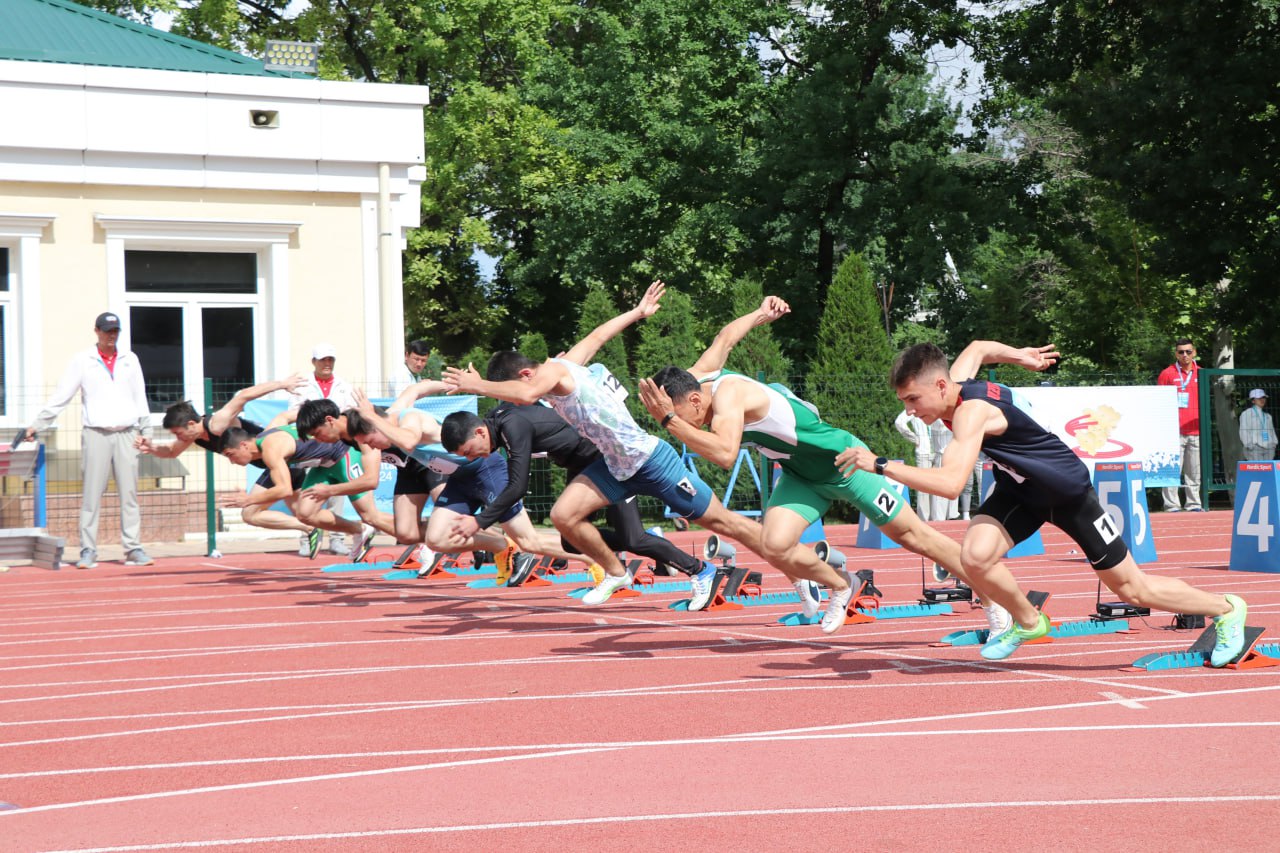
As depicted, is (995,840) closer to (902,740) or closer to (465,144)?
(902,740)

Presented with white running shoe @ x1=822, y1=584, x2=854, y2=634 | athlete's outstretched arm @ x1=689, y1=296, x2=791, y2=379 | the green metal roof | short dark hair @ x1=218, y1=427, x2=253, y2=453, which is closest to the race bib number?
athlete's outstretched arm @ x1=689, y1=296, x2=791, y2=379

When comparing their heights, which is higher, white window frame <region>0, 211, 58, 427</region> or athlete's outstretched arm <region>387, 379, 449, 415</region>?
white window frame <region>0, 211, 58, 427</region>

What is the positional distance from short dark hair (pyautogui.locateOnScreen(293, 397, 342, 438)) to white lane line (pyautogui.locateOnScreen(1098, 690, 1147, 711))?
25.0 ft

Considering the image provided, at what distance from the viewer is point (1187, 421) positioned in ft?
74.4

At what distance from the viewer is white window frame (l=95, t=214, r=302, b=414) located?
20.7 meters

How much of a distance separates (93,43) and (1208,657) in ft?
64.5

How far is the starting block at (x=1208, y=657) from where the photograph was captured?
7.60 m

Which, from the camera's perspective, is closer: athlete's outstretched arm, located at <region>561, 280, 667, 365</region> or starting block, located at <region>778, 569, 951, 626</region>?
starting block, located at <region>778, 569, 951, 626</region>

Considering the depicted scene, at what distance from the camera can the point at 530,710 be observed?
713 centimetres

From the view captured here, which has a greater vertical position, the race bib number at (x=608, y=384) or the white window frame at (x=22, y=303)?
the white window frame at (x=22, y=303)

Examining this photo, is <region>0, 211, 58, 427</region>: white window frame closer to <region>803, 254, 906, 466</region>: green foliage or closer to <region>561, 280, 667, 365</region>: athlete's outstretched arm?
<region>803, 254, 906, 466</region>: green foliage

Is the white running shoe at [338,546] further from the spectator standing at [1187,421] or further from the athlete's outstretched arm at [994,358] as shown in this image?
the spectator standing at [1187,421]

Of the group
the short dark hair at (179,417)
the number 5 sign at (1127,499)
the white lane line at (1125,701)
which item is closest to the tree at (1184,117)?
the number 5 sign at (1127,499)

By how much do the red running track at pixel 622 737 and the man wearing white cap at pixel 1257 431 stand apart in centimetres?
1278
